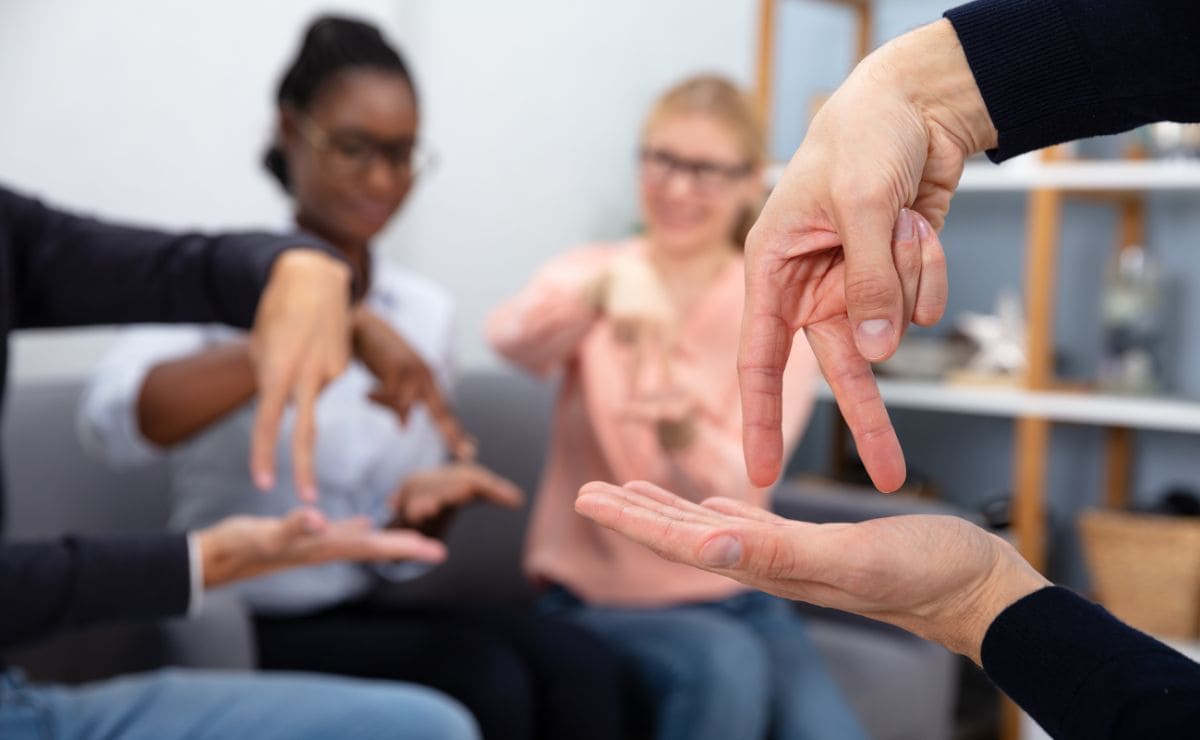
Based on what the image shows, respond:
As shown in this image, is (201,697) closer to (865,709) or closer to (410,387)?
(410,387)

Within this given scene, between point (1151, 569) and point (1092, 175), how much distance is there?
724 millimetres

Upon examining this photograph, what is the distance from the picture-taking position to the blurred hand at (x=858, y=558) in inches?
23.6

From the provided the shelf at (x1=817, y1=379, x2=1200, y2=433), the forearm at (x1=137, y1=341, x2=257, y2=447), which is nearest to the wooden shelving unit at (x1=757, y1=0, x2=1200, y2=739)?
the shelf at (x1=817, y1=379, x2=1200, y2=433)

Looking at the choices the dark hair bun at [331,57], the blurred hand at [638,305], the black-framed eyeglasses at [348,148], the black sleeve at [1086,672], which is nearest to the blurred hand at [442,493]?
the blurred hand at [638,305]

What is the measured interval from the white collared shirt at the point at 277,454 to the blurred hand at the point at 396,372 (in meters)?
0.25

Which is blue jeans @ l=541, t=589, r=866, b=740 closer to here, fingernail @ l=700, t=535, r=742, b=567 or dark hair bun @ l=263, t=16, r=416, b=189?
dark hair bun @ l=263, t=16, r=416, b=189

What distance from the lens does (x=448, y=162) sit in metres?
2.64

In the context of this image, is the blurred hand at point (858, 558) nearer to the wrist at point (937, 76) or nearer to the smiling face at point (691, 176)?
the wrist at point (937, 76)

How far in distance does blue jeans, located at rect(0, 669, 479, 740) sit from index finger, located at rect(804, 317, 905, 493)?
2.31ft

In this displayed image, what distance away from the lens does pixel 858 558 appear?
603 mm

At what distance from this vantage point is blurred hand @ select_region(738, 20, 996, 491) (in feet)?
2.10

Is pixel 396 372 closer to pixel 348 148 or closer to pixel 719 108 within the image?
pixel 348 148

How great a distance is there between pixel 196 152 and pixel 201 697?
1136mm

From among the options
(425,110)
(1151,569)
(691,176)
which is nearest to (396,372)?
(691,176)
